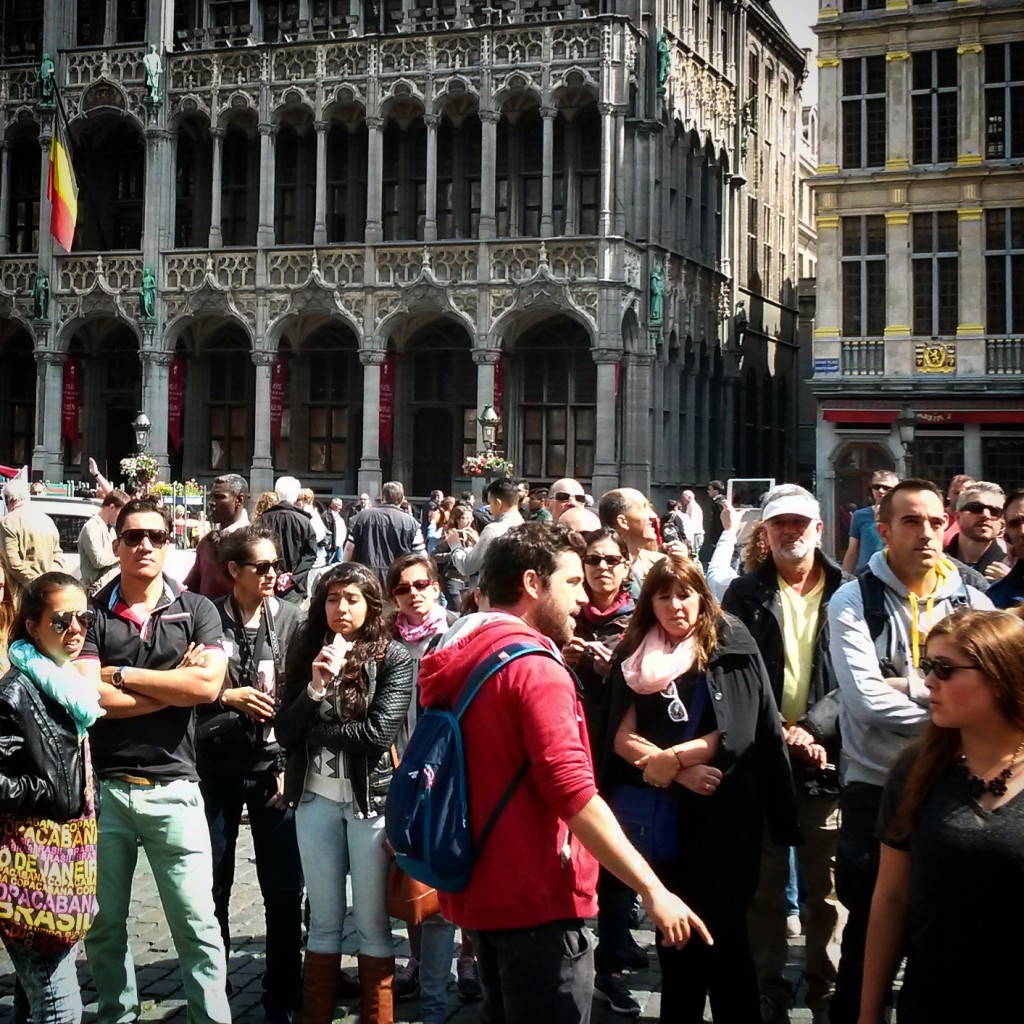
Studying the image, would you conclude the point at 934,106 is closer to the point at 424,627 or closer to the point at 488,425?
the point at 488,425

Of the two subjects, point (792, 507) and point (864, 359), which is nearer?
point (792, 507)

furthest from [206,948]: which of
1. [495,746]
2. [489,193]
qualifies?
[489,193]

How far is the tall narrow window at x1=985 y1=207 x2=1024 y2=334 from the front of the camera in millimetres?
28688

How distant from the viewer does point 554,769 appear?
3873 millimetres

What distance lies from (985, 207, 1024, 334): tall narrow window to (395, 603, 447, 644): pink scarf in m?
24.5

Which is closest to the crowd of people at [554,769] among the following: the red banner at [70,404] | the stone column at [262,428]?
the stone column at [262,428]

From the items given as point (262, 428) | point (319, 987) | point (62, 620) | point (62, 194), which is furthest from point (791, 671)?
point (62, 194)

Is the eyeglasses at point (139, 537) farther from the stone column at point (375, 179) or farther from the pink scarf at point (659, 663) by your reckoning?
the stone column at point (375, 179)

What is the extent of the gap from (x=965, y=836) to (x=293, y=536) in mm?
7834

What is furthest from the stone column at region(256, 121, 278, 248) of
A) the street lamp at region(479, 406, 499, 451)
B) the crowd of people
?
the crowd of people

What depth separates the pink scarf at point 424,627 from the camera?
22.5 feet

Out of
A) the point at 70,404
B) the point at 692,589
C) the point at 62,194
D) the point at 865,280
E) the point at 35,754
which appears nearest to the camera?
the point at 35,754

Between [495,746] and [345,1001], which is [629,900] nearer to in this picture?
[345,1001]

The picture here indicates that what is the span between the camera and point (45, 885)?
192 inches
